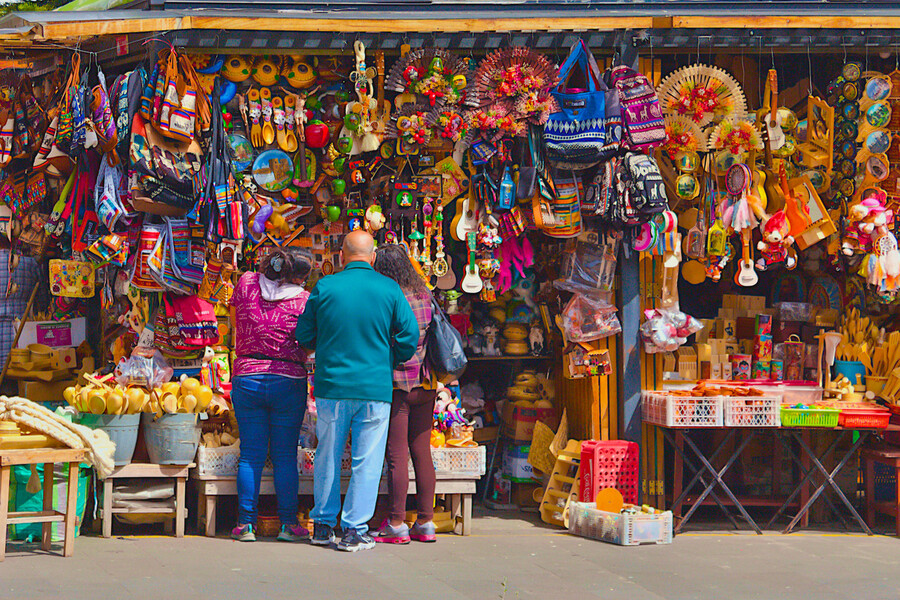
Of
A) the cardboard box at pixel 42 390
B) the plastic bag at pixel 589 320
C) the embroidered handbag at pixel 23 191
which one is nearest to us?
the plastic bag at pixel 589 320

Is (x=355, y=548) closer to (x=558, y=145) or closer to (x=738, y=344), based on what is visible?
(x=558, y=145)

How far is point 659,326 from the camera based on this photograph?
7.80m

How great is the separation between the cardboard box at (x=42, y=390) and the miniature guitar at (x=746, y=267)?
5.37 metres

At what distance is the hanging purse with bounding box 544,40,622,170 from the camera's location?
7.64 m

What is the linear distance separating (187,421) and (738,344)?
4312 mm

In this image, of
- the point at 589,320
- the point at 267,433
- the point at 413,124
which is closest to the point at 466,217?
the point at 413,124

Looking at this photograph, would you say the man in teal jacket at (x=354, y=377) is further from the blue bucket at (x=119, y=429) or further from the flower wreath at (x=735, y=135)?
the flower wreath at (x=735, y=135)

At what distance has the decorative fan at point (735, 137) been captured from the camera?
8008mm

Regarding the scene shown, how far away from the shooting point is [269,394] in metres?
6.80

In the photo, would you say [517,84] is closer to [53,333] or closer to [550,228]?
[550,228]

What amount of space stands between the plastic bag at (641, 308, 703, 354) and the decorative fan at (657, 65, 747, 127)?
1473 mm

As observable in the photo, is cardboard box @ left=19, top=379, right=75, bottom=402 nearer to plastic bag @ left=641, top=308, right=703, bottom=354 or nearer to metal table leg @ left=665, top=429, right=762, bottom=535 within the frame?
plastic bag @ left=641, top=308, right=703, bottom=354

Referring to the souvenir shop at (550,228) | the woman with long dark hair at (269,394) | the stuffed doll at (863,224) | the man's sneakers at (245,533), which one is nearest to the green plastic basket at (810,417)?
the souvenir shop at (550,228)

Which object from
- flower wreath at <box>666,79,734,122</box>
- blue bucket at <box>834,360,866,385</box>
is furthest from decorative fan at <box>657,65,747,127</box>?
blue bucket at <box>834,360,866,385</box>
